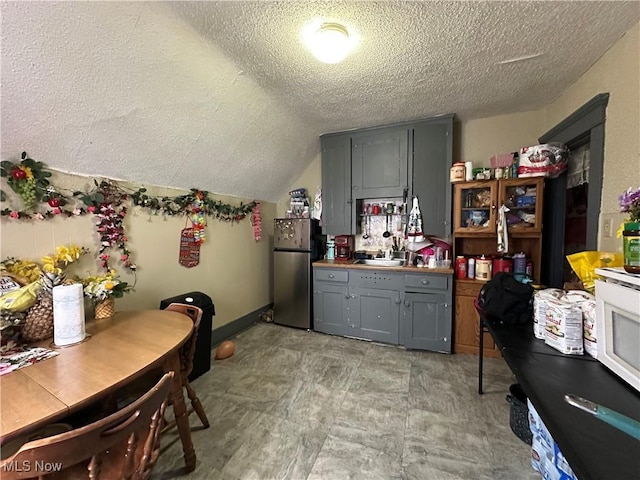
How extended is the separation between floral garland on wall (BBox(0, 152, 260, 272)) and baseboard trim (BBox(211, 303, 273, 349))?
1.10 meters

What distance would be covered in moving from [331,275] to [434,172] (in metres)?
1.68

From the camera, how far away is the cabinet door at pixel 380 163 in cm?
306

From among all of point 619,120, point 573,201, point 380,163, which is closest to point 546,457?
point 619,120

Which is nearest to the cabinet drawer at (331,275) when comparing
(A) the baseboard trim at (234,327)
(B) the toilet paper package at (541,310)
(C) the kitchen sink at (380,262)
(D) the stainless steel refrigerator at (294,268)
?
(D) the stainless steel refrigerator at (294,268)

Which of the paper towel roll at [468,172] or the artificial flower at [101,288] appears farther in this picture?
the paper towel roll at [468,172]

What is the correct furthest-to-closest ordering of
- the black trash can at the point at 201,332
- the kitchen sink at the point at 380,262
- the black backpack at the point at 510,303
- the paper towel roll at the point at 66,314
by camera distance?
the kitchen sink at the point at 380,262 → the black trash can at the point at 201,332 → the black backpack at the point at 510,303 → the paper towel roll at the point at 66,314

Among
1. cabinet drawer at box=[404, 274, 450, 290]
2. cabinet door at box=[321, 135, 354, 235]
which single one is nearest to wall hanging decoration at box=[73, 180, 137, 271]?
cabinet door at box=[321, 135, 354, 235]

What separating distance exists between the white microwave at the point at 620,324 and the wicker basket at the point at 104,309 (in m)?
2.67

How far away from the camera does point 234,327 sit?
10.8ft

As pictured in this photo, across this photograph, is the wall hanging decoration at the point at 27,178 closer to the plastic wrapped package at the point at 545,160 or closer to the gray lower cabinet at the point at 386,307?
the gray lower cabinet at the point at 386,307

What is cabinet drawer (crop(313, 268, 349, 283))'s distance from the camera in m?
3.16

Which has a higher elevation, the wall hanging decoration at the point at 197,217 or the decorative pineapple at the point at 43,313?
the wall hanging decoration at the point at 197,217

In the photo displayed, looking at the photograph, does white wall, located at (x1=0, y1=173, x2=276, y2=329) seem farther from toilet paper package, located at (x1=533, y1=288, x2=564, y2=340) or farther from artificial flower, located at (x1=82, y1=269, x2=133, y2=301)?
toilet paper package, located at (x1=533, y1=288, x2=564, y2=340)

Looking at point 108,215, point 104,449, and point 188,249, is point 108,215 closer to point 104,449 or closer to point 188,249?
point 188,249
